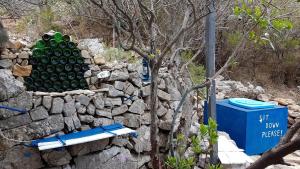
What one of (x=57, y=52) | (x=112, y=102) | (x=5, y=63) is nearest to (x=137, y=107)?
(x=112, y=102)

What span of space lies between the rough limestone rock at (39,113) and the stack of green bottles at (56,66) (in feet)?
2.35

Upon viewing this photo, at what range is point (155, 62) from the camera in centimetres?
387

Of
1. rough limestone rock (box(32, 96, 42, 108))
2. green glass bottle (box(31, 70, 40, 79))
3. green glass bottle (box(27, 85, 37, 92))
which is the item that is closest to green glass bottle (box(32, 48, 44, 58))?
green glass bottle (box(31, 70, 40, 79))

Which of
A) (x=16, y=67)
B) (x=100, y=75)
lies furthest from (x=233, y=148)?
(x=16, y=67)

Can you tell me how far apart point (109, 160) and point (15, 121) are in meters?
1.36

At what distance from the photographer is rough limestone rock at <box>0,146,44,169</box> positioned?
4.23 m

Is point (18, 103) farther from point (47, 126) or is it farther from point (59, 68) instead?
point (59, 68)

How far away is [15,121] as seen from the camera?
14.1 feet

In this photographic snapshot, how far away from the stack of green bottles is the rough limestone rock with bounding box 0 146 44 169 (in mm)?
1064

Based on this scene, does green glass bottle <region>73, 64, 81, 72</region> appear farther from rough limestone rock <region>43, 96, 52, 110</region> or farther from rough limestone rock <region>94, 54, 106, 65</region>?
rough limestone rock <region>43, 96, 52, 110</region>

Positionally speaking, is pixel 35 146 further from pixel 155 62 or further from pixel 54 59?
pixel 155 62

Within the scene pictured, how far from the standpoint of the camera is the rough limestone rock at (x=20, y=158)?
4.23 metres

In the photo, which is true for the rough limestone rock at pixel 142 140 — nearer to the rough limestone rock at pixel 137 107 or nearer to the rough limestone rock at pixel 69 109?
the rough limestone rock at pixel 137 107

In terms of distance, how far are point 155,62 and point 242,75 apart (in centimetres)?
840
